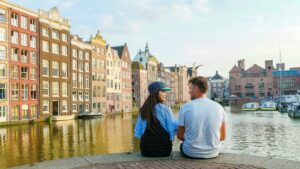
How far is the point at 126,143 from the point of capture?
26797mm

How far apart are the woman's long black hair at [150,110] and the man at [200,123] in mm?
654

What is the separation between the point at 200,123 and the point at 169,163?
983mm

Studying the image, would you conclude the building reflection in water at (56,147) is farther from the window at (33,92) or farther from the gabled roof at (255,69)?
the gabled roof at (255,69)

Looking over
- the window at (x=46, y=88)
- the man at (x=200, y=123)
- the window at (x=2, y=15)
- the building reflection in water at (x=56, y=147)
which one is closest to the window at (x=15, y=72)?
the window at (x=46, y=88)

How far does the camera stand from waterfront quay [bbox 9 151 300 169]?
20.5 feet

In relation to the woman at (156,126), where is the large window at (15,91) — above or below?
above

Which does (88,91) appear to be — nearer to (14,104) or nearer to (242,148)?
(14,104)

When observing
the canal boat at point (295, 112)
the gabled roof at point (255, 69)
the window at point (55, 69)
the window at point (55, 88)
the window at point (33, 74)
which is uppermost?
the gabled roof at point (255, 69)

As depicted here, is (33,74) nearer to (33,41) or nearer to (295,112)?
(33,41)

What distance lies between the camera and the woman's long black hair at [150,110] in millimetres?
7219

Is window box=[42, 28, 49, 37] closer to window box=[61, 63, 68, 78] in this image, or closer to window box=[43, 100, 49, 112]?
window box=[61, 63, 68, 78]

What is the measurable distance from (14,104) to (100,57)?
28.5 m

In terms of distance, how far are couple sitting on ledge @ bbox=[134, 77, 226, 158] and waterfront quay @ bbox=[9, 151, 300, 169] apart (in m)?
0.22

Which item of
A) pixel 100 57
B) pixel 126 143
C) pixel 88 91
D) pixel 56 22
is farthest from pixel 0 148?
pixel 100 57
